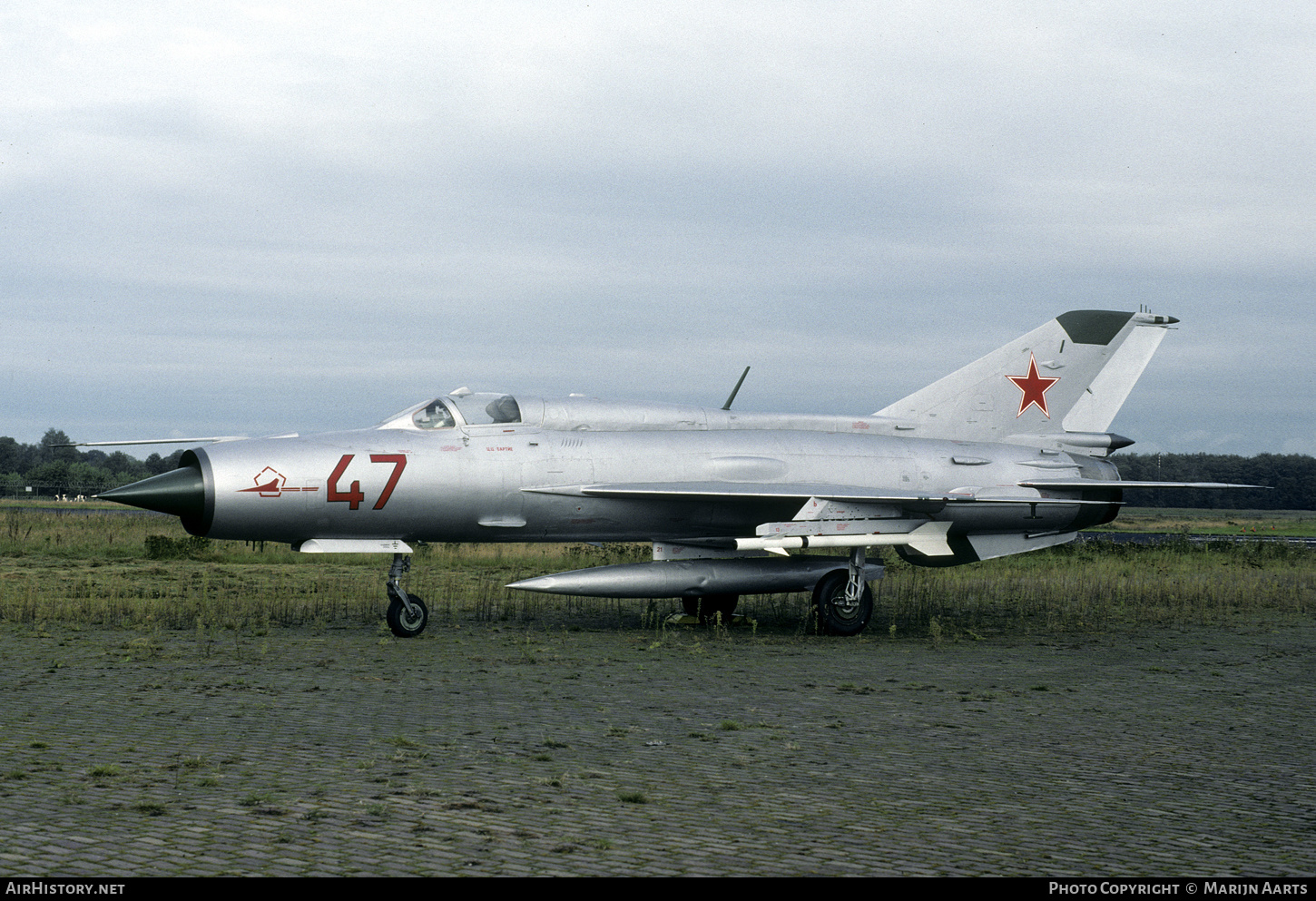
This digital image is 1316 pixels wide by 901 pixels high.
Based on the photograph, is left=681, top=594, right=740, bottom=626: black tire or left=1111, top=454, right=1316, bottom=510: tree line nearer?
left=681, top=594, right=740, bottom=626: black tire

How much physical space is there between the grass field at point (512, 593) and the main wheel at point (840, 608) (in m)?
0.45

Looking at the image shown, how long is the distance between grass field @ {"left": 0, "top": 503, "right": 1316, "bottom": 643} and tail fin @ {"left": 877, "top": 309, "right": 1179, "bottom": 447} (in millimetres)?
2846

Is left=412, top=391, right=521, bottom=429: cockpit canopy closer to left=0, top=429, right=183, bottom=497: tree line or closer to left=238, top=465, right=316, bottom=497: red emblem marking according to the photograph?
left=238, top=465, right=316, bottom=497: red emblem marking

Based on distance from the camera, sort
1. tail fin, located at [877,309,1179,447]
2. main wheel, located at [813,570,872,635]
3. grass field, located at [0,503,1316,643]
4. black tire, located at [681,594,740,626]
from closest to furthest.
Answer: main wheel, located at [813,570,872,635], grass field, located at [0,503,1316,643], black tire, located at [681,594,740,626], tail fin, located at [877,309,1179,447]

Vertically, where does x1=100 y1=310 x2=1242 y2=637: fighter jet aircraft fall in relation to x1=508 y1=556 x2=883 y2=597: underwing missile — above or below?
above

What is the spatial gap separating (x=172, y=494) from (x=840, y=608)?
8.00 meters

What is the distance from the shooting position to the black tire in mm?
15484

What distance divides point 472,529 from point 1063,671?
6.72 metres

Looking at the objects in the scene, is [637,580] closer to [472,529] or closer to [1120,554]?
[472,529]

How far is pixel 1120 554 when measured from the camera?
31.8 m

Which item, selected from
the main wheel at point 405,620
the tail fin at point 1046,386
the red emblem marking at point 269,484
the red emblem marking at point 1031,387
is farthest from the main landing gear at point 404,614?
the red emblem marking at point 1031,387

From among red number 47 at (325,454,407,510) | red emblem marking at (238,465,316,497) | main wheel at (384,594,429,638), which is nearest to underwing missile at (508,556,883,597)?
main wheel at (384,594,429,638)

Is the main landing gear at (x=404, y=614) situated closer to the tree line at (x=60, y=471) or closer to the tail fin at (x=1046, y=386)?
the tail fin at (x=1046, y=386)
